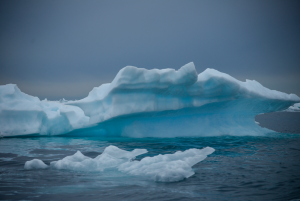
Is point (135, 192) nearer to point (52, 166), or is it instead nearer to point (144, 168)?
point (144, 168)

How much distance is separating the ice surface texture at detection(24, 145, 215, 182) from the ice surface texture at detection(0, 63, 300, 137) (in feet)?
12.7

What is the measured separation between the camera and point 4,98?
12.9 metres

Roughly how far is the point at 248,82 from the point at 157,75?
5.43m

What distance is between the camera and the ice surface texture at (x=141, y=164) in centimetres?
488

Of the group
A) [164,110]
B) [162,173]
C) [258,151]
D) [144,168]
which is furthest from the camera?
[164,110]

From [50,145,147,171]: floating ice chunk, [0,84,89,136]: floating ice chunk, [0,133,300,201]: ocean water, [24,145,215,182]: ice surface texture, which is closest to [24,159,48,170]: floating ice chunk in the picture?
[24,145,215,182]: ice surface texture

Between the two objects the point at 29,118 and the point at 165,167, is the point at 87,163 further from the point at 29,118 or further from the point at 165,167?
the point at 29,118

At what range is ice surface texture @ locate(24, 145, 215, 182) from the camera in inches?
192

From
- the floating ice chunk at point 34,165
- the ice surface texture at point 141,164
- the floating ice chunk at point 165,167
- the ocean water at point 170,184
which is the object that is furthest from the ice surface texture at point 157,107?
the floating ice chunk at point 34,165

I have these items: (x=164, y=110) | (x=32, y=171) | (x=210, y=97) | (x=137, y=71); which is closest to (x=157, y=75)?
(x=137, y=71)

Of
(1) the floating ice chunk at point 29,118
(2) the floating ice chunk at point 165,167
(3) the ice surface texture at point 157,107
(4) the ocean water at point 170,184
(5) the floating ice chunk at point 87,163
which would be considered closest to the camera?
(4) the ocean water at point 170,184

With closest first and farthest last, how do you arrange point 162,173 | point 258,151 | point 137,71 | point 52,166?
point 162,173 → point 52,166 → point 258,151 → point 137,71

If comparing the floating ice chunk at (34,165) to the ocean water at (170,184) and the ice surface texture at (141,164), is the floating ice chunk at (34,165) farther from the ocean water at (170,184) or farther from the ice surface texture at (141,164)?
the ocean water at (170,184)

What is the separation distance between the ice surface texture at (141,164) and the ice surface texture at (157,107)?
3.87 m
